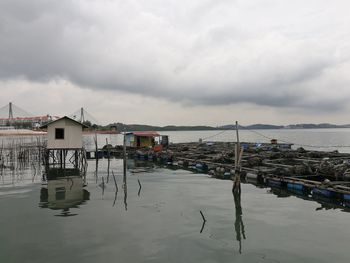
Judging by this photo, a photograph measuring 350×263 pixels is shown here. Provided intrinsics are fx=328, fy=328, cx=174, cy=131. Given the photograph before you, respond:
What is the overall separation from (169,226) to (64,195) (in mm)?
10128

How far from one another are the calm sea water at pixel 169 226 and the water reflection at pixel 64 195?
0.20 ft

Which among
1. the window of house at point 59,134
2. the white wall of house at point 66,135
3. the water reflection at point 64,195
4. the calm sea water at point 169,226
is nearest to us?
the calm sea water at point 169,226

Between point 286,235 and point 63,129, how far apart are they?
2704cm

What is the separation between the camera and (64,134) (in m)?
33.9

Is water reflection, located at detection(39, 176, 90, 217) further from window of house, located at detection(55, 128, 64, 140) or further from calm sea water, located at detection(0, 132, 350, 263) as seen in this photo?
window of house, located at detection(55, 128, 64, 140)

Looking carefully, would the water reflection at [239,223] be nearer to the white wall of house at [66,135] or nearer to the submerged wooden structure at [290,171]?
the submerged wooden structure at [290,171]

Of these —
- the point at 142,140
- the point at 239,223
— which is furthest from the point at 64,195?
the point at 142,140

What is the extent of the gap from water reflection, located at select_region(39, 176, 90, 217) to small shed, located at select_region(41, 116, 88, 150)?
6761 mm

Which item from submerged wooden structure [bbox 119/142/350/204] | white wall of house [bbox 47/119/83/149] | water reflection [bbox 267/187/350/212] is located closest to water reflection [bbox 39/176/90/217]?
white wall of house [bbox 47/119/83/149]

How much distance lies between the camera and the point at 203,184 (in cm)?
2491

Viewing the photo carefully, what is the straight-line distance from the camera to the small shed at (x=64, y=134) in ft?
110

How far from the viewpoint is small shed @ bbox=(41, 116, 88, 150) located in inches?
1321

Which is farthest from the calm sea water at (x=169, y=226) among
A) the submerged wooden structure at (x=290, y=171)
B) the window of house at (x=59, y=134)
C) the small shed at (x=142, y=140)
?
the small shed at (x=142, y=140)

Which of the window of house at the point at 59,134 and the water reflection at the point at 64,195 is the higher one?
the window of house at the point at 59,134
